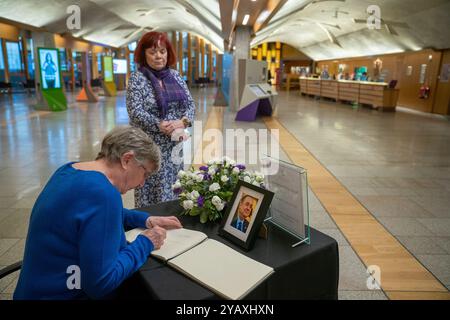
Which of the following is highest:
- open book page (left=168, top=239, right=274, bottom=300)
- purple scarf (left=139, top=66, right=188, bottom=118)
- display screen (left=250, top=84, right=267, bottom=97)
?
purple scarf (left=139, top=66, right=188, bottom=118)

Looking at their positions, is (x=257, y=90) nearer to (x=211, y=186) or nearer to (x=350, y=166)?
(x=350, y=166)

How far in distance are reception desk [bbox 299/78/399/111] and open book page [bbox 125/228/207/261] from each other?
42.9 ft

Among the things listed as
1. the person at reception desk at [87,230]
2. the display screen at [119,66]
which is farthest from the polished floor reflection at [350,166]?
the display screen at [119,66]

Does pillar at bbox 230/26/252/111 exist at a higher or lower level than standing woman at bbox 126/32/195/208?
higher

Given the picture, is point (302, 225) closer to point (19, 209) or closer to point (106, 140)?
point (106, 140)

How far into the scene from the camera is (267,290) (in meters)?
1.17

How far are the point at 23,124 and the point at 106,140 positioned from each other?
8841 mm

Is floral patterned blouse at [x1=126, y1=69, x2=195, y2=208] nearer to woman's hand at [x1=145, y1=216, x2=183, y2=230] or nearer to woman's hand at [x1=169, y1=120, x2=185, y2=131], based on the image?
woman's hand at [x1=169, y1=120, x2=185, y2=131]

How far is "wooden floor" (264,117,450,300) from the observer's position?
2.24 meters

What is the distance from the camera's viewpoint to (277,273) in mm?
1205

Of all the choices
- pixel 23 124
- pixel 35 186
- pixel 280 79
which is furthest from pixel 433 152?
pixel 280 79

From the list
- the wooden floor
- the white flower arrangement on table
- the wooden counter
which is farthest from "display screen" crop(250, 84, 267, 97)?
the white flower arrangement on table

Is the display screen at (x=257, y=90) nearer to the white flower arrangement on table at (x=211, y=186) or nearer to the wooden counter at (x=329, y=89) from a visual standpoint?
the wooden counter at (x=329, y=89)

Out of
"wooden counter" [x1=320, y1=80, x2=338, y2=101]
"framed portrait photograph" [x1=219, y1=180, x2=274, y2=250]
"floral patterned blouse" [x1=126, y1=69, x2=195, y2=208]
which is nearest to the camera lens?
"framed portrait photograph" [x1=219, y1=180, x2=274, y2=250]
